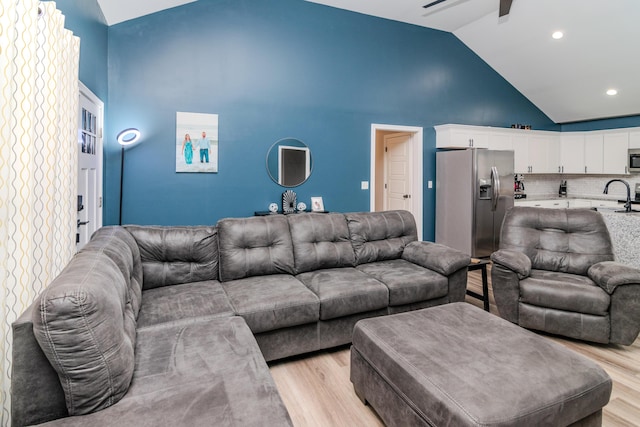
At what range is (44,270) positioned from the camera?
6.00 ft

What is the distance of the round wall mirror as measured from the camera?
459 cm

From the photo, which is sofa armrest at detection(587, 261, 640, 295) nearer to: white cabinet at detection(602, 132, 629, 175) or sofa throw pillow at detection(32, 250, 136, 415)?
sofa throw pillow at detection(32, 250, 136, 415)

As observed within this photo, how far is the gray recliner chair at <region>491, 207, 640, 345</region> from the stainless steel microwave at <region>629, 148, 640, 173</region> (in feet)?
13.5

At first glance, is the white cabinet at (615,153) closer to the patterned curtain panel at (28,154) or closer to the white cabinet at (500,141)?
the white cabinet at (500,141)

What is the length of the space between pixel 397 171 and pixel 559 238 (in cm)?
310

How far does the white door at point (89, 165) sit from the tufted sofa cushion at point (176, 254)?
0.52 meters

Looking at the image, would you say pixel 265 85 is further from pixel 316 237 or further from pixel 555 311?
pixel 555 311

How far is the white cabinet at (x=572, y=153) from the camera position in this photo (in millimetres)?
6695

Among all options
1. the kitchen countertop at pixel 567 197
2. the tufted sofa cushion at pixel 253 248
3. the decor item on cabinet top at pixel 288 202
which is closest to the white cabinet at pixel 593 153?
the kitchen countertop at pixel 567 197

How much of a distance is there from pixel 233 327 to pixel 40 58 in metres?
1.69

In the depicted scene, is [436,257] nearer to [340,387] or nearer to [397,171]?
[340,387]

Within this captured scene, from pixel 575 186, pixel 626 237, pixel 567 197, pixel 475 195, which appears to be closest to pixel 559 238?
pixel 626 237

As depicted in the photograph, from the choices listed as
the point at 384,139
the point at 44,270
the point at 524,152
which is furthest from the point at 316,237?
the point at 524,152

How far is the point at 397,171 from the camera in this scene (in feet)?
20.1
